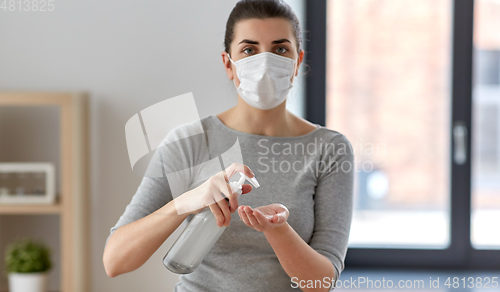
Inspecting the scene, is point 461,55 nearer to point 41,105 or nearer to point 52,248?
point 41,105

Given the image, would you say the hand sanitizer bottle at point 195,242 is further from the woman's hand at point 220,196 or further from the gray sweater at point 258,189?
the gray sweater at point 258,189

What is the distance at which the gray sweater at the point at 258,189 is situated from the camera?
0.89 m

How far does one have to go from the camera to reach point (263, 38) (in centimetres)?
90

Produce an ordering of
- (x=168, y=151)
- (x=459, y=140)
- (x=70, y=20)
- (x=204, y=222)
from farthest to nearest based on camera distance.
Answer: (x=459, y=140), (x=70, y=20), (x=168, y=151), (x=204, y=222)

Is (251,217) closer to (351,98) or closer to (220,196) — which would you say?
(220,196)

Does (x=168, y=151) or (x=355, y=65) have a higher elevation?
(x=355, y=65)

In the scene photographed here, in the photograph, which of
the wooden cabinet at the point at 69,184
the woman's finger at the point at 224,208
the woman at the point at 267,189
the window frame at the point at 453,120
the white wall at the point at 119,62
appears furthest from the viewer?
the window frame at the point at 453,120

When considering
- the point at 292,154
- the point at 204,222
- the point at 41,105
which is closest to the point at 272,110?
the point at 292,154

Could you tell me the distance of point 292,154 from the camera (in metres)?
0.96

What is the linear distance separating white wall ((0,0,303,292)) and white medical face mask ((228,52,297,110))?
45 centimetres

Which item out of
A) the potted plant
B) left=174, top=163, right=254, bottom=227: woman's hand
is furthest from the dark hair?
the potted plant

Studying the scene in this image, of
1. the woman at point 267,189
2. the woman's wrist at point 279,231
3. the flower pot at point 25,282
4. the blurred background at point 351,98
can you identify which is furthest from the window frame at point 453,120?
the flower pot at point 25,282

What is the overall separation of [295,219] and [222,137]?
0.82ft

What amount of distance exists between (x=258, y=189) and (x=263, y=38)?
33 cm
